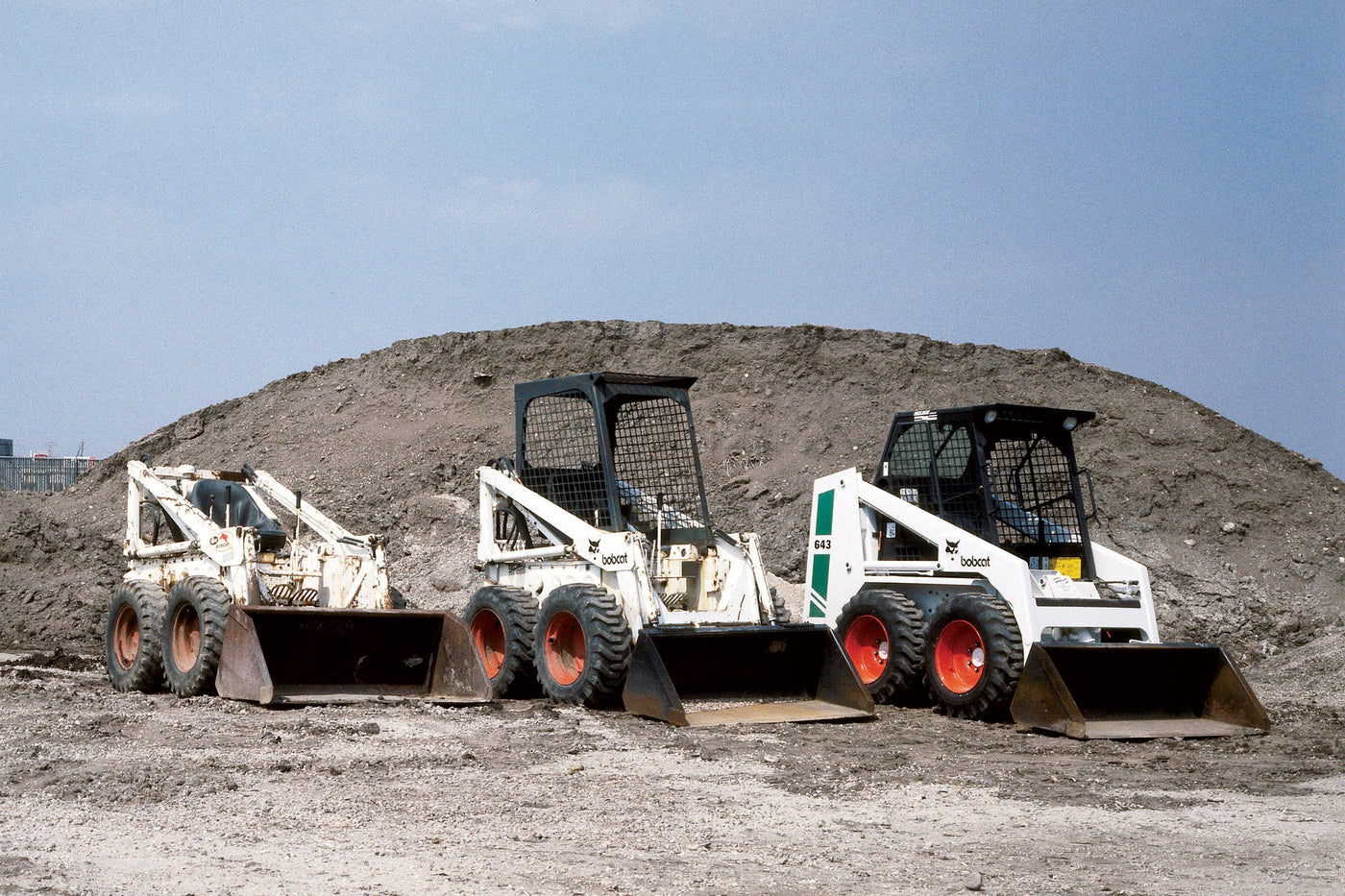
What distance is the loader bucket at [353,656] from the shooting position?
32.6 feet

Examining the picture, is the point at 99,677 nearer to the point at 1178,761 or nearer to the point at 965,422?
the point at 965,422

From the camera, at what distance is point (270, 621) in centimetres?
1020

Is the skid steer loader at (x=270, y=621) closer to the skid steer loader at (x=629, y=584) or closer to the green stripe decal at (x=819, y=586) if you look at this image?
the skid steer loader at (x=629, y=584)

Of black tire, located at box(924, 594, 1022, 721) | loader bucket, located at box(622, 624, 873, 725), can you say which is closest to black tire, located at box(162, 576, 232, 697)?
loader bucket, located at box(622, 624, 873, 725)

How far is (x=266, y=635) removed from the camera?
10258 millimetres

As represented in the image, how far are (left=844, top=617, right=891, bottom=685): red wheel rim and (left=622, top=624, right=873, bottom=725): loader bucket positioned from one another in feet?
3.66

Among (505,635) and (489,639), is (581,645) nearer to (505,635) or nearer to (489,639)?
(505,635)

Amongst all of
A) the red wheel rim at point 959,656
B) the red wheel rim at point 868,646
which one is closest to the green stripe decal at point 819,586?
the red wheel rim at point 868,646

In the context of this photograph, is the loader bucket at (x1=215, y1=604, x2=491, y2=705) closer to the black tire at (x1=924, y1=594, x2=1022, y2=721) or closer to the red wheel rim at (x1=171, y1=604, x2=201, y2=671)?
the red wheel rim at (x1=171, y1=604, x2=201, y2=671)

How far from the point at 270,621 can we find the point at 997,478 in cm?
625

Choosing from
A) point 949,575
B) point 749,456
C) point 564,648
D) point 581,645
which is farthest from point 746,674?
point 749,456

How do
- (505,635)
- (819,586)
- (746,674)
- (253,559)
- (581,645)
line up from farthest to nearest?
(819,586) → (505,635) → (253,559) → (581,645) → (746,674)

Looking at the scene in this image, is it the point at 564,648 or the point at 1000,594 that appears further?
the point at 564,648

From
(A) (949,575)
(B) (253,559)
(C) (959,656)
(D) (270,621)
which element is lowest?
(C) (959,656)
